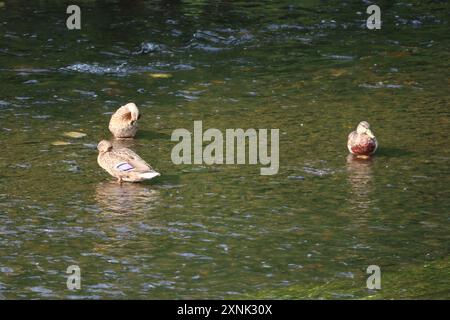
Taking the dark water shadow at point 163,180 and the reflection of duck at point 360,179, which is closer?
the reflection of duck at point 360,179

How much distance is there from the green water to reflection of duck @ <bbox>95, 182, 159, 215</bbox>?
0.02 metres

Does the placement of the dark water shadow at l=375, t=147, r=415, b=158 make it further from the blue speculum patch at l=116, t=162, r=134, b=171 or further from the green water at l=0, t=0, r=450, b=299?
the blue speculum patch at l=116, t=162, r=134, b=171

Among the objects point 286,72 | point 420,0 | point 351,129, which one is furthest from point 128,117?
point 420,0

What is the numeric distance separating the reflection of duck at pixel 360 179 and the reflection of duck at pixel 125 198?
174 cm

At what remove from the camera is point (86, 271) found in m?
7.21

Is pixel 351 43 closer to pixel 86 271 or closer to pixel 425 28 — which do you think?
pixel 425 28

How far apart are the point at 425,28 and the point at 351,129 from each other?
5081 mm

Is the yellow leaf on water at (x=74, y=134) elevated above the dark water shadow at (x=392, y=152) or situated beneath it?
elevated above

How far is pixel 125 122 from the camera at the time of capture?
1023 cm

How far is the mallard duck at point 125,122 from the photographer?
10234 millimetres

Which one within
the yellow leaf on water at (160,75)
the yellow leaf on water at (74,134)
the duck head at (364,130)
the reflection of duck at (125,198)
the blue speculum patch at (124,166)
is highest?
the yellow leaf on water at (160,75)

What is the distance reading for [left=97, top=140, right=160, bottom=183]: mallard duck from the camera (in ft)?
29.3

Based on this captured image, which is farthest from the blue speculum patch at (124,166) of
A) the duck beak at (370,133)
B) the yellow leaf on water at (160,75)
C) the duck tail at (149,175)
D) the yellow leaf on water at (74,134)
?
the yellow leaf on water at (160,75)

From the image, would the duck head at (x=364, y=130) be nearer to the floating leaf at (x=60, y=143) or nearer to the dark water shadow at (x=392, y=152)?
the dark water shadow at (x=392, y=152)
